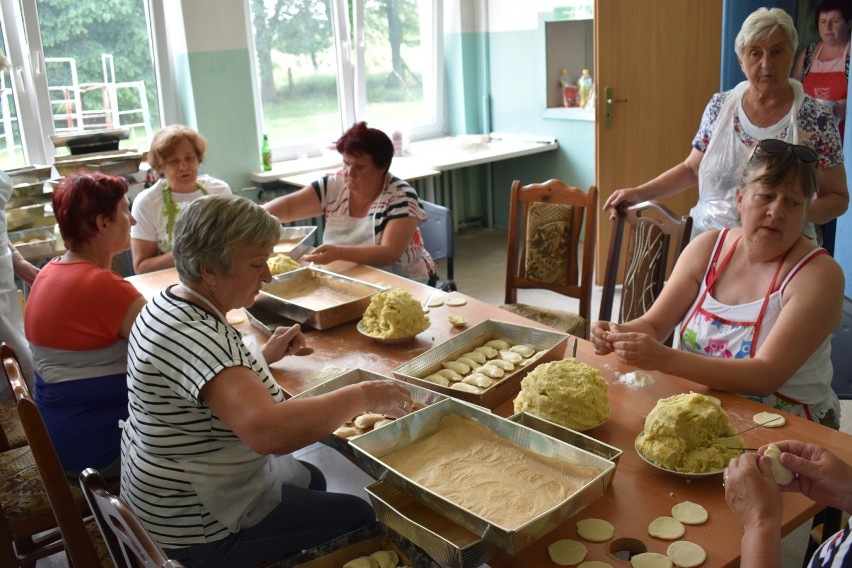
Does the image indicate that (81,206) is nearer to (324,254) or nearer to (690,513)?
(324,254)

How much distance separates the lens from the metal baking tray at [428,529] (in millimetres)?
1312

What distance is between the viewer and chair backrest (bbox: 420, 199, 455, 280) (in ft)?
11.9

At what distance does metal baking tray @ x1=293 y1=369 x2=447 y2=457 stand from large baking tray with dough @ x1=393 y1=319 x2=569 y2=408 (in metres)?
0.08

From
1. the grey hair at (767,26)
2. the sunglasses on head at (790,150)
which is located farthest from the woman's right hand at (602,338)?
the grey hair at (767,26)

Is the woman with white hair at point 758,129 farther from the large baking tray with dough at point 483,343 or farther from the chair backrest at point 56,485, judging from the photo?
the chair backrest at point 56,485

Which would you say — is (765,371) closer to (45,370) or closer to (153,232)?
(45,370)

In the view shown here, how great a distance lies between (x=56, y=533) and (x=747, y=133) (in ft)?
9.19

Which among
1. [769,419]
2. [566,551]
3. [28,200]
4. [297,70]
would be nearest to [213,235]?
[566,551]

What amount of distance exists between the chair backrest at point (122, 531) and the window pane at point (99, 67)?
3.93 m

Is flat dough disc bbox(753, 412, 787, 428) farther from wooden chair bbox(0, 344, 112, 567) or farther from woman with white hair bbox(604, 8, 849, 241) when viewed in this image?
wooden chair bbox(0, 344, 112, 567)

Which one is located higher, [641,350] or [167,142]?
[167,142]

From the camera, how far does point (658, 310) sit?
2.22 meters

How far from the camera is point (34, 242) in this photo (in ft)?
12.9

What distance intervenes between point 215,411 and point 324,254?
1486 millimetres
